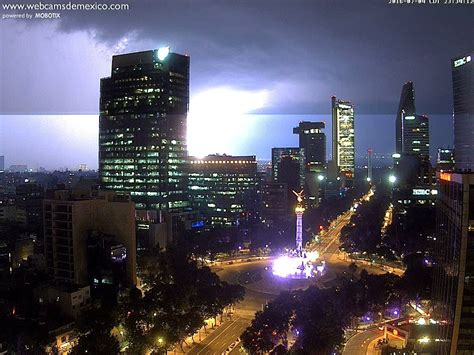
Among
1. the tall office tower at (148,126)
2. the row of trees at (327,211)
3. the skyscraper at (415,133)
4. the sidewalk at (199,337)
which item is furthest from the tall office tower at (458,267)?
the skyscraper at (415,133)

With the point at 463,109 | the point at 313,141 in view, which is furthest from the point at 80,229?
the point at 313,141

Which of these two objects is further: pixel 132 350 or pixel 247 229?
pixel 247 229

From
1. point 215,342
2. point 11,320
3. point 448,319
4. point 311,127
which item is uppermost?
point 311,127

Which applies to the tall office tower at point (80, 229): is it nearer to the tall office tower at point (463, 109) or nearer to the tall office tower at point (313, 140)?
the tall office tower at point (463, 109)

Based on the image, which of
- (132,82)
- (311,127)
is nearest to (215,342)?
(132,82)

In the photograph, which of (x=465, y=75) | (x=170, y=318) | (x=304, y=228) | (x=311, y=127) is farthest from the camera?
(x=311, y=127)

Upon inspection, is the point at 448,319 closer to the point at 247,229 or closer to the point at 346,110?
the point at 247,229

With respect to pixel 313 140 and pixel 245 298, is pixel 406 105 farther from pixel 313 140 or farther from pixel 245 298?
pixel 245 298
